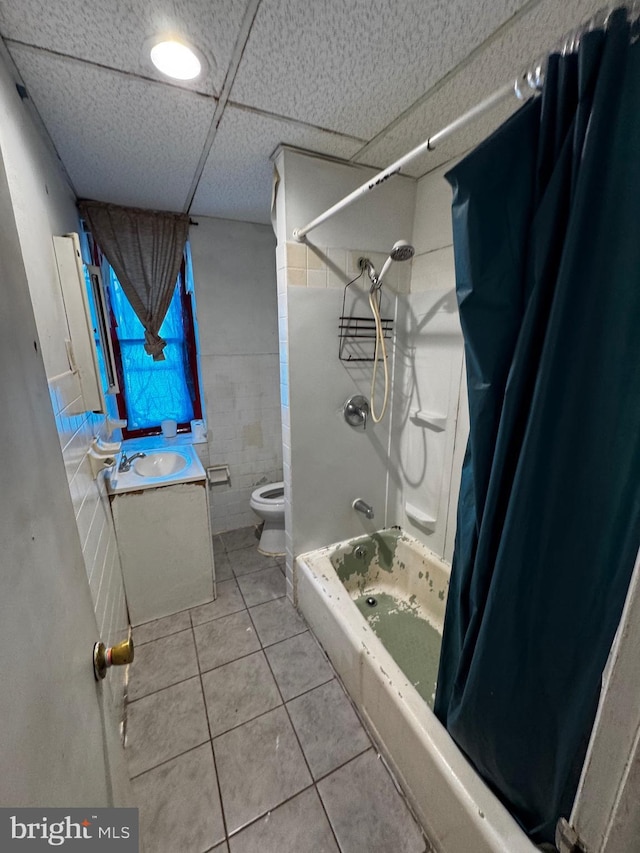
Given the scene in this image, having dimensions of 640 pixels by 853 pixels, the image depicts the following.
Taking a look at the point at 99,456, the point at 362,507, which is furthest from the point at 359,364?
the point at 99,456

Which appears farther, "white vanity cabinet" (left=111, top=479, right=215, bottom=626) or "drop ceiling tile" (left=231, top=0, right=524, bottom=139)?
"white vanity cabinet" (left=111, top=479, right=215, bottom=626)

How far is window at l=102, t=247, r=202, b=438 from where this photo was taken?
7.57 ft

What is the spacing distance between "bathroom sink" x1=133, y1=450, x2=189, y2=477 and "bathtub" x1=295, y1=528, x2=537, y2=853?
1011 mm

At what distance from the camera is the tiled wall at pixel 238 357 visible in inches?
90.3

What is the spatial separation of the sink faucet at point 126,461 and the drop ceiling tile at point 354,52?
5.96ft

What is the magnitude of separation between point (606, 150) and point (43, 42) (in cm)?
140

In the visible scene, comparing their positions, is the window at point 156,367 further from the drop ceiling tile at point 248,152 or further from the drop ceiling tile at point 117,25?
the drop ceiling tile at point 117,25

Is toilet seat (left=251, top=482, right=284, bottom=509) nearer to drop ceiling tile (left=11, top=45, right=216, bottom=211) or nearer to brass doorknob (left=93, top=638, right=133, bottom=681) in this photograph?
brass doorknob (left=93, top=638, right=133, bottom=681)

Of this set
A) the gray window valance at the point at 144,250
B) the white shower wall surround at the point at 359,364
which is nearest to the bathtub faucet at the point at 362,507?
the white shower wall surround at the point at 359,364

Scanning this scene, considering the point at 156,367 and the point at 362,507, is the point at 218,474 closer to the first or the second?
the point at 156,367

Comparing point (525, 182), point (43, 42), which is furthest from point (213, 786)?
point (43, 42)

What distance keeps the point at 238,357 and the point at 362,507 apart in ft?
4.73

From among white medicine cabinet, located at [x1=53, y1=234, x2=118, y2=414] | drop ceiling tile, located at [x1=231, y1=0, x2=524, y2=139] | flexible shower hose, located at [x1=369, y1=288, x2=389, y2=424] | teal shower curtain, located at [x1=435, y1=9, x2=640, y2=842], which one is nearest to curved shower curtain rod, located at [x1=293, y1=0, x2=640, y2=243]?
teal shower curtain, located at [x1=435, y1=9, x2=640, y2=842]

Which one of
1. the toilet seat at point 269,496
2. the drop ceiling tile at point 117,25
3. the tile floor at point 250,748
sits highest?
the drop ceiling tile at point 117,25
